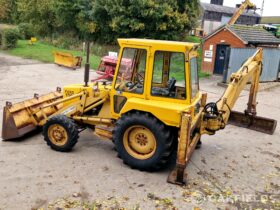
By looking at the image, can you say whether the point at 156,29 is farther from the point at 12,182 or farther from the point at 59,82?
the point at 12,182

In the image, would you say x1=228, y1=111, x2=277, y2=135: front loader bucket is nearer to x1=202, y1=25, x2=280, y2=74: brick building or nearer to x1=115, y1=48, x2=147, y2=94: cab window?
x1=115, y1=48, x2=147, y2=94: cab window

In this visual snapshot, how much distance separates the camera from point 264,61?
16.9m

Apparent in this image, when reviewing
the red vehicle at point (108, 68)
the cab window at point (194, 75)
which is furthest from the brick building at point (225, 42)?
the cab window at point (194, 75)

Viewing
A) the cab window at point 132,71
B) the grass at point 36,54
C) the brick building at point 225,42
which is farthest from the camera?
the grass at point 36,54

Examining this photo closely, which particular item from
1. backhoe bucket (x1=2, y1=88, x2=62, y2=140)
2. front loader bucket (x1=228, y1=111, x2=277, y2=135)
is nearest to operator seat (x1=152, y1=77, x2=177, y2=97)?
backhoe bucket (x1=2, y1=88, x2=62, y2=140)

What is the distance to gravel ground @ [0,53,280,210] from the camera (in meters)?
5.15

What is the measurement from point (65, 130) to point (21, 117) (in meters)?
1.38

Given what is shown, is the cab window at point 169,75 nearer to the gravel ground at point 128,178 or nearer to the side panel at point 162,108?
the side panel at point 162,108

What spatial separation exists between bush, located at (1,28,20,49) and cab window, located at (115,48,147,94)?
21065 millimetres

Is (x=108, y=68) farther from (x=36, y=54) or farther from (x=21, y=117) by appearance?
(x=36, y=54)

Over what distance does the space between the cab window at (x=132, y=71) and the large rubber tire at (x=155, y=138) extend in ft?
1.88

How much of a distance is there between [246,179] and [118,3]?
62.9 ft

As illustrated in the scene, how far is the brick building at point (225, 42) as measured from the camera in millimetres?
17250

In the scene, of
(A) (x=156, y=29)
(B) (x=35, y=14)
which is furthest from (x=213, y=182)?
(B) (x=35, y=14)
